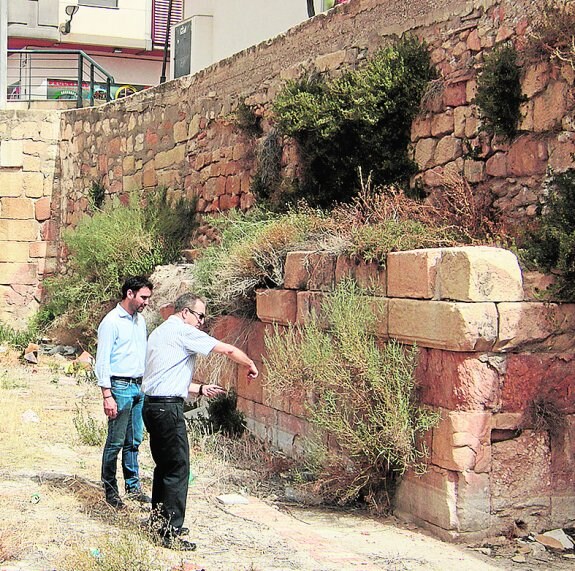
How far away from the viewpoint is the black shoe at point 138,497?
666cm

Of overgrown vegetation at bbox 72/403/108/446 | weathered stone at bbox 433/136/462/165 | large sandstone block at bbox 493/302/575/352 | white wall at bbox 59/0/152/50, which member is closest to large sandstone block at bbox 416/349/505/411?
large sandstone block at bbox 493/302/575/352

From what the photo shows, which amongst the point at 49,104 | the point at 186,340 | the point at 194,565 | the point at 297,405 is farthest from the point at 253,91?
the point at 49,104

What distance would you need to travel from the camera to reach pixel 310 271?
7781 mm

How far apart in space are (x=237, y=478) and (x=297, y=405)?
77 cm

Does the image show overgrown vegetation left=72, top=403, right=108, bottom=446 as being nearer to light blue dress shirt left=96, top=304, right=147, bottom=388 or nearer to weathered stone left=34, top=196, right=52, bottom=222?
light blue dress shirt left=96, top=304, right=147, bottom=388

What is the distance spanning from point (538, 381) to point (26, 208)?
39.7 ft

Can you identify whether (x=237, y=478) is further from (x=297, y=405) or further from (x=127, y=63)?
(x=127, y=63)

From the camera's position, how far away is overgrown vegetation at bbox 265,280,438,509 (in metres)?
6.33

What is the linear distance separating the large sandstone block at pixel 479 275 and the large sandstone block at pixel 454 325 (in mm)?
73

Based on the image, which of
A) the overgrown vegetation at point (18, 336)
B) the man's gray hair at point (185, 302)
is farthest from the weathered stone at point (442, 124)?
the overgrown vegetation at point (18, 336)

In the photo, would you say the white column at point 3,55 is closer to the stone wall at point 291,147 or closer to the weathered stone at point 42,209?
the stone wall at point 291,147

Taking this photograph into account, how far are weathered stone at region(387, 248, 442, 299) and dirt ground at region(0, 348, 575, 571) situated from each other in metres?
1.56

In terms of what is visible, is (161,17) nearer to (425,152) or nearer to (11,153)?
(11,153)

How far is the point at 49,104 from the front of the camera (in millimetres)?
18547
